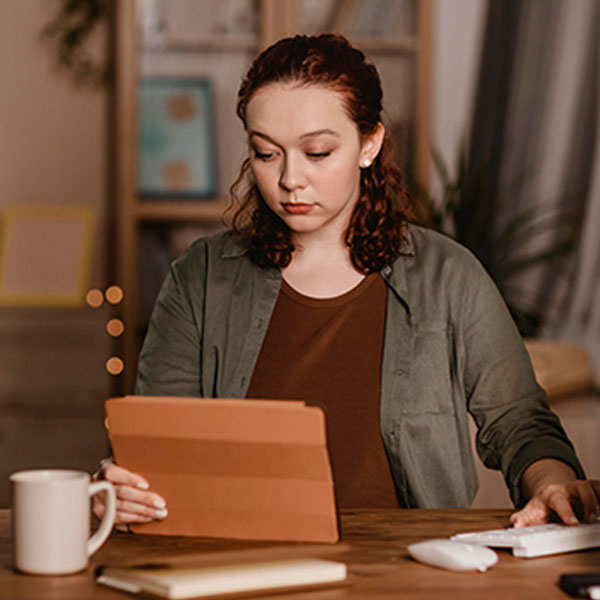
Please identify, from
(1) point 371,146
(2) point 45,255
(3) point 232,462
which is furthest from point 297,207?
(2) point 45,255

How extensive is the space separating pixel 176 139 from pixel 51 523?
300 centimetres

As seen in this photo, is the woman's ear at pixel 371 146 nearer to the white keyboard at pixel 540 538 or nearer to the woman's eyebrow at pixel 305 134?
the woman's eyebrow at pixel 305 134

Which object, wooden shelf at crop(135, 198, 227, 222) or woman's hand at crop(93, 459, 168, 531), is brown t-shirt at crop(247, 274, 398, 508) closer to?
woman's hand at crop(93, 459, 168, 531)

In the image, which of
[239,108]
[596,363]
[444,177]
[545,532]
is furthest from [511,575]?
[444,177]

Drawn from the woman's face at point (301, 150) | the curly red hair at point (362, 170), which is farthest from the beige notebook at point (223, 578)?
the curly red hair at point (362, 170)

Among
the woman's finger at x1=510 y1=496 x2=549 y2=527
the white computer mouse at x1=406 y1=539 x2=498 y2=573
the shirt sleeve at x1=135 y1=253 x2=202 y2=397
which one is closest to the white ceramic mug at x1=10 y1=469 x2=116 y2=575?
the white computer mouse at x1=406 y1=539 x2=498 y2=573

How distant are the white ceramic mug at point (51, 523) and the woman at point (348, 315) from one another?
62 cm

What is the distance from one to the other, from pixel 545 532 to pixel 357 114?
75 centimetres

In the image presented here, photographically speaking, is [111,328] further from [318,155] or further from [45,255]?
[318,155]

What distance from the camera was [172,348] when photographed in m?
1.69

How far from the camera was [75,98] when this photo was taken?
4266 millimetres

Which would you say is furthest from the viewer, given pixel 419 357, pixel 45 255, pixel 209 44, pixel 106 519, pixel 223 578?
pixel 45 255

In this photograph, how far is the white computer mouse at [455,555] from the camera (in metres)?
1.05

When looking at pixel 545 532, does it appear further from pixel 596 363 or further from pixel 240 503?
pixel 596 363
